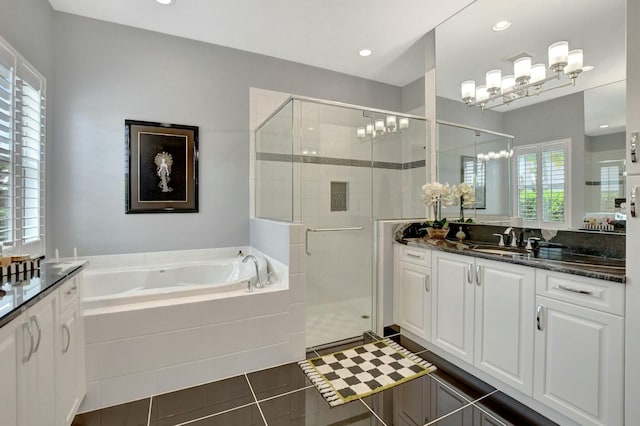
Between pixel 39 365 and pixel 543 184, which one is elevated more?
pixel 543 184

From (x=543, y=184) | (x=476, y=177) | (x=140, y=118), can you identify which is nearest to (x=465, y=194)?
(x=476, y=177)

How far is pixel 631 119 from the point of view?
4.62 ft

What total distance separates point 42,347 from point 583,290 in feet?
7.99

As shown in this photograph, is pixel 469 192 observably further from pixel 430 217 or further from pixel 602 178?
pixel 602 178

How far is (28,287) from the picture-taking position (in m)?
1.28

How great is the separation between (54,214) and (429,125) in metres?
3.53

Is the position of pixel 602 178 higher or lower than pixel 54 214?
higher

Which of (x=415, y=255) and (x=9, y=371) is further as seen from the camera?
(x=415, y=255)

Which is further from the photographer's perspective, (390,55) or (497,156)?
(390,55)

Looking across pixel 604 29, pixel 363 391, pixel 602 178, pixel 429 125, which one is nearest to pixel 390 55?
pixel 429 125

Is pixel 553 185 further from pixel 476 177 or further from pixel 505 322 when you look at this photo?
pixel 505 322

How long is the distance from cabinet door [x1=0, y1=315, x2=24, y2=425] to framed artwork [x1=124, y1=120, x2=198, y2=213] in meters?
2.04

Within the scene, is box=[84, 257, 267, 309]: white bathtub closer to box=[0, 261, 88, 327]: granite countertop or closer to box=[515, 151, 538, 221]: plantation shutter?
box=[0, 261, 88, 327]: granite countertop

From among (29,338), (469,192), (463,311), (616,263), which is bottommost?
(463,311)
